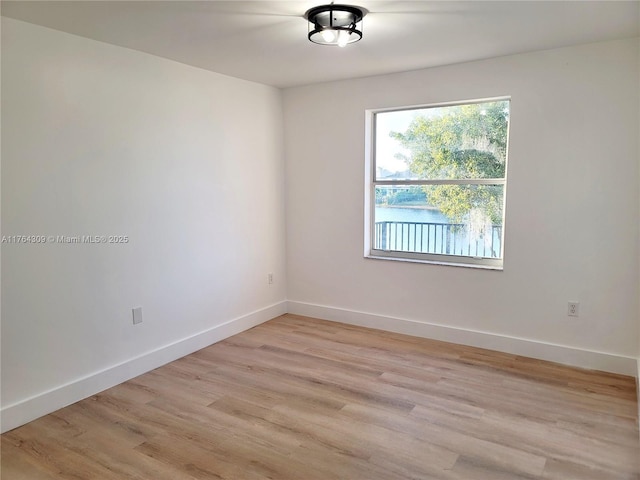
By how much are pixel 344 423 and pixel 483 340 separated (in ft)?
5.53

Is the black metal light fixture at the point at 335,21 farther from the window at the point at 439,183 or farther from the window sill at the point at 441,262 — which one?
the window sill at the point at 441,262

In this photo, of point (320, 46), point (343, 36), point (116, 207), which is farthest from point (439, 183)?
point (116, 207)

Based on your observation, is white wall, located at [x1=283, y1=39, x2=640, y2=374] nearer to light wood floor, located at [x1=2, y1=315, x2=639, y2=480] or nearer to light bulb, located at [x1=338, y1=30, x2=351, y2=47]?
light wood floor, located at [x1=2, y1=315, x2=639, y2=480]

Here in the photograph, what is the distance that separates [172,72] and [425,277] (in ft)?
8.81

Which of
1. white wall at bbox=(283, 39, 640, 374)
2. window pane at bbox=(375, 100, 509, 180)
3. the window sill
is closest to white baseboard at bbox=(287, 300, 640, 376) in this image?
white wall at bbox=(283, 39, 640, 374)

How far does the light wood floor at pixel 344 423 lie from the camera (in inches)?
89.2

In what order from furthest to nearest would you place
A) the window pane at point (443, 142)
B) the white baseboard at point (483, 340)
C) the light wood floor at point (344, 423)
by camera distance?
the window pane at point (443, 142)
the white baseboard at point (483, 340)
the light wood floor at point (344, 423)

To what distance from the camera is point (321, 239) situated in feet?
15.1

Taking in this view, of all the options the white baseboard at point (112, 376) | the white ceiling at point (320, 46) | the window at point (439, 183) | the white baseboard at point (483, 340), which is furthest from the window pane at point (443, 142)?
the white baseboard at point (112, 376)

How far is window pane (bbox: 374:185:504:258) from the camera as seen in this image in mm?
3807

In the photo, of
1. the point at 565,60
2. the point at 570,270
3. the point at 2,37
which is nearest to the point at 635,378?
the point at 570,270

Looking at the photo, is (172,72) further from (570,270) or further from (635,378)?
(635,378)

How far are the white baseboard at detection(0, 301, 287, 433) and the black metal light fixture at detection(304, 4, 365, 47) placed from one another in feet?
8.35

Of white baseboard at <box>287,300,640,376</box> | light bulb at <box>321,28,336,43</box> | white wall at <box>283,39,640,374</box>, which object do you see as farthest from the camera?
white baseboard at <box>287,300,640,376</box>
